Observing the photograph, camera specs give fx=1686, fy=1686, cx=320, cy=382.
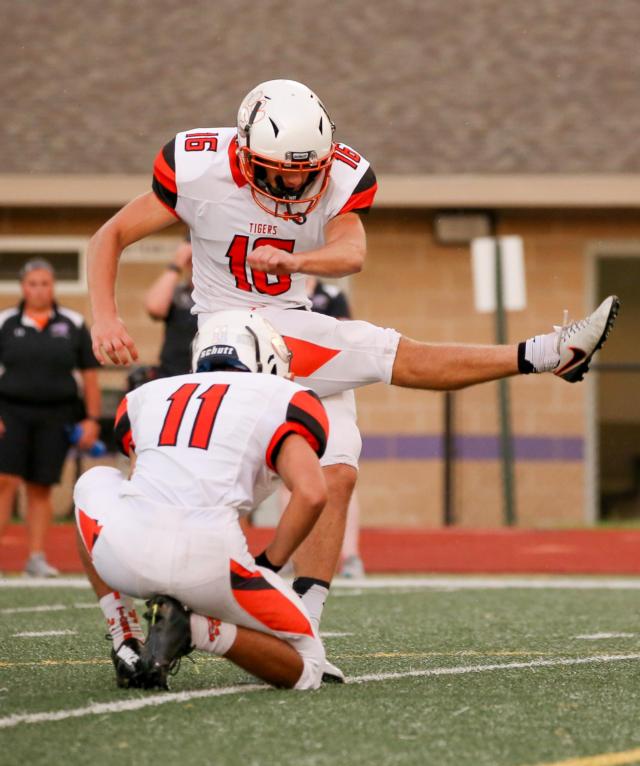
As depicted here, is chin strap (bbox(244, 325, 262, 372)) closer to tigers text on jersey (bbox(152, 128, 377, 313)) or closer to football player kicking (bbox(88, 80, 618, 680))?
football player kicking (bbox(88, 80, 618, 680))

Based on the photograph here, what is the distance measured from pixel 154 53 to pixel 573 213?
4223 millimetres

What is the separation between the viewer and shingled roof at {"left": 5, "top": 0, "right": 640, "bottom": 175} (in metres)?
14.6

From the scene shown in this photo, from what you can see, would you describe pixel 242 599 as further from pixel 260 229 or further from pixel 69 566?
pixel 69 566

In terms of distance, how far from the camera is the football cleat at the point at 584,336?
5883 millimetres

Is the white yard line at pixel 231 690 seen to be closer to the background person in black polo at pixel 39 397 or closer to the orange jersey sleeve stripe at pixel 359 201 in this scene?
the orange jersey sleeve stripe at pixel 359 201

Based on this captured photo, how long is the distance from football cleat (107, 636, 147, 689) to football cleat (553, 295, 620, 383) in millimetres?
1878

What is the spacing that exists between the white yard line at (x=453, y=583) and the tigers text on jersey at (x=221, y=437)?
4.16 metres

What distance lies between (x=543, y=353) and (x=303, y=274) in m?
0.91

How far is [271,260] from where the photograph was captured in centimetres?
528

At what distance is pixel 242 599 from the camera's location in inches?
186

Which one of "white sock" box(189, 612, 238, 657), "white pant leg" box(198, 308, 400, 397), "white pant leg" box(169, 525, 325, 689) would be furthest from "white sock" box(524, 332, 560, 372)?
"white sock" box(189, 612, 238, 657)

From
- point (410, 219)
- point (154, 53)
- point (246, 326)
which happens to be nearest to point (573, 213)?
point (410, 219)

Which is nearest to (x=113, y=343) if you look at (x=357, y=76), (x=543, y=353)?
(x=543, y=353)

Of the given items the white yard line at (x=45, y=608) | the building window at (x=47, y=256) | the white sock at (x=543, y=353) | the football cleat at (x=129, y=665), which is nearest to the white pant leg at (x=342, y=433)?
the white sock at (x=543, y=353)
